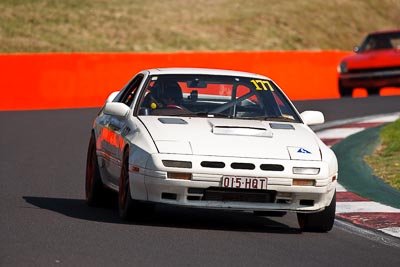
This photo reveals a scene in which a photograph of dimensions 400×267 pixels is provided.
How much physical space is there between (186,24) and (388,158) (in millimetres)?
30104

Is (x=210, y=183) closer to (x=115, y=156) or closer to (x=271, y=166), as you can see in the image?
(x=271, y=166)

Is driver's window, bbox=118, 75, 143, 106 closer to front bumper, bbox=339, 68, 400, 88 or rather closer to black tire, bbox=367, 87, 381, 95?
front bumper, bbox=339, 68, 400, 88

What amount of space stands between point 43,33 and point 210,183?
1235 inches

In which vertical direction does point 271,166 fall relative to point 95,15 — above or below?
above

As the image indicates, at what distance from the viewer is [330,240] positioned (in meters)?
9.53

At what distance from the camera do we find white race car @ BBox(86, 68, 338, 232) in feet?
31.0

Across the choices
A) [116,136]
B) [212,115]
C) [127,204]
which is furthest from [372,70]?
[127,204]

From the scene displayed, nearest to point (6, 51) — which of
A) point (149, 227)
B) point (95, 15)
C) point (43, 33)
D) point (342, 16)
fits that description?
point (43, 33)

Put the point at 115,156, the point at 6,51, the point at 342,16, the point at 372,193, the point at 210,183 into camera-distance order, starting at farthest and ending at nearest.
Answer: the point at 342,16 < the point at 6,51 < the point at 372,193 < the point at 115,156 < the point at 210,183

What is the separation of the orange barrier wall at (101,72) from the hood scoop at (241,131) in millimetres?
16021

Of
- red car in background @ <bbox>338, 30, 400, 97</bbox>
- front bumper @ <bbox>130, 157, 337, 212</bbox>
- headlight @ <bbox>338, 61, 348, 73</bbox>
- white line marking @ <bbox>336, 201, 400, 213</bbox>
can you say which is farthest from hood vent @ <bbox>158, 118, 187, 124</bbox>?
headlight @ <bbox>338, 61, 348, 73</bbox>

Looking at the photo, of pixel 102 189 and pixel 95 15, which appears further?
pixel 95 15

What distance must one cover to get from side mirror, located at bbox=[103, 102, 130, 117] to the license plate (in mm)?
1378

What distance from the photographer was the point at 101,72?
88.9ft
